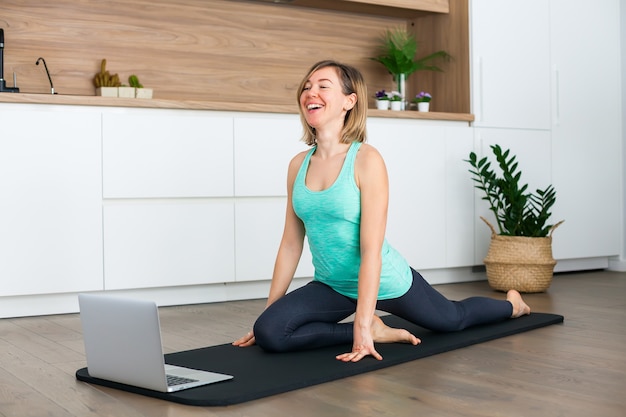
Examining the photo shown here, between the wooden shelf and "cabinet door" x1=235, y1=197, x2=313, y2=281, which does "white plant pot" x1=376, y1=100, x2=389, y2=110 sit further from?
"cabinet door" x1=235, y1=197, x2=313, y2=281

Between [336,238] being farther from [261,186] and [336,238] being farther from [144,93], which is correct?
[144,93]

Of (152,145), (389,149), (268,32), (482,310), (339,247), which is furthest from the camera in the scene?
(268,32)

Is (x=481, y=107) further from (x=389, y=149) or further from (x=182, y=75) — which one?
(x=182, y=75)

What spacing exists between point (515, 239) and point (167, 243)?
174 centimetres

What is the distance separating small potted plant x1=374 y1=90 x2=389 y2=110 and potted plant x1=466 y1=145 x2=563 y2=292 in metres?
0.54

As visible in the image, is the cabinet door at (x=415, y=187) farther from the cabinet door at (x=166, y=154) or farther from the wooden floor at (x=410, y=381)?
the wooden floor at (x=410, y=381)

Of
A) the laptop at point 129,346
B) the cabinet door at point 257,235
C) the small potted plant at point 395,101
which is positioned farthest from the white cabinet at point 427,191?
the laptop at point 129,346

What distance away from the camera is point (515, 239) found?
14.5 ft

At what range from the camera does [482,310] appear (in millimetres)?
3078

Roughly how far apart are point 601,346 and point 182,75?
2557 mm

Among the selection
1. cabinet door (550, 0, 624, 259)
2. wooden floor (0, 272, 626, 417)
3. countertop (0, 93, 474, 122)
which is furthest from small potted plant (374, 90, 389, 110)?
wooden floor (0, 272, 626, 417)

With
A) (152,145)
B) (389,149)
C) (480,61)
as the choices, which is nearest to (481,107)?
(480,61)

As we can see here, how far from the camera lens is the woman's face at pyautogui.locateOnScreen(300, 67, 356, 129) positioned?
2.69 m

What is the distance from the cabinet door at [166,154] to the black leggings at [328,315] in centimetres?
124
